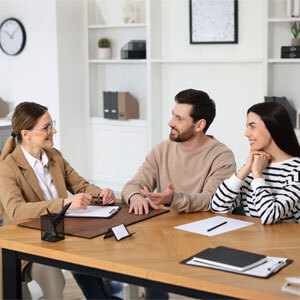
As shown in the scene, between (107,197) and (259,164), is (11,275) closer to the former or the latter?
(107,197)

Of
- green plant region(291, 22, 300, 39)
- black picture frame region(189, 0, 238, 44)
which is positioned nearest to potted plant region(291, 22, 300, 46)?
green plant region(291, 22, 300, 39)

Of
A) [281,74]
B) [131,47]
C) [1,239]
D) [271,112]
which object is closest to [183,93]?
[271,112]

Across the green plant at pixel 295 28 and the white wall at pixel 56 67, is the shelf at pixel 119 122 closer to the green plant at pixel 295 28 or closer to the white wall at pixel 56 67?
the white wall at pixel 56 67

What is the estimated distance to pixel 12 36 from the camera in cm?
657

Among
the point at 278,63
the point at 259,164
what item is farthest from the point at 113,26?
the point at 259,164

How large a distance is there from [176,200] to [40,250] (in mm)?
715

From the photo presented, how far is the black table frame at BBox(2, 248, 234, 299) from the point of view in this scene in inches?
74.6

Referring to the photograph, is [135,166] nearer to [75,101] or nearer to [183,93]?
[75,101]

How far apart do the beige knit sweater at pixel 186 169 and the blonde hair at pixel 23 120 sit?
0.56 meters

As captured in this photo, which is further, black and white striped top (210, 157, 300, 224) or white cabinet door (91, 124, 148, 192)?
white cabinet door (91, 124, 148, 192)

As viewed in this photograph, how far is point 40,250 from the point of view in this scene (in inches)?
87.2

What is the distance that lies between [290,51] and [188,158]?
2.71 m

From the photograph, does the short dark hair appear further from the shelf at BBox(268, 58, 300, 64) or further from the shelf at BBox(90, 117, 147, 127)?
the shelf at BBox(90, 117, 147, 127)

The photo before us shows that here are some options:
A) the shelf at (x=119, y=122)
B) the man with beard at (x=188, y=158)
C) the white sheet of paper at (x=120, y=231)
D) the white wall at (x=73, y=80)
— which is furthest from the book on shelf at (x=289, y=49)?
the white sheet of paper at (x=120, y=231)
